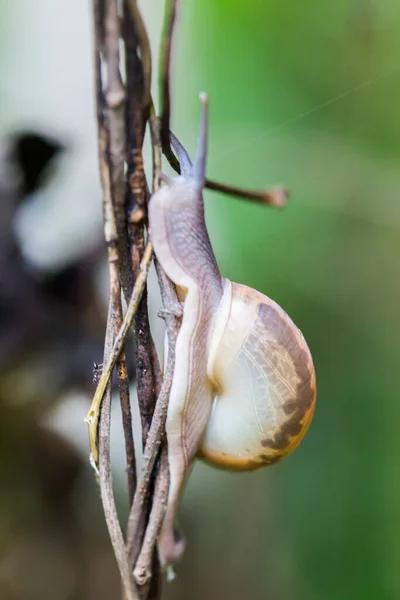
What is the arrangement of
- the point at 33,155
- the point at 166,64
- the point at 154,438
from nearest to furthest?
the point at 166,64, the point at 154,438, the point at 33,155

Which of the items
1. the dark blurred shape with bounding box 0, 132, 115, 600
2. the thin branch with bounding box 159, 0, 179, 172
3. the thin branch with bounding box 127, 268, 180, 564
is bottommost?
the dark blurred shape with bounding box 0, 132, 115, 600

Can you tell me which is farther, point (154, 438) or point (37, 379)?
point (37, 379)

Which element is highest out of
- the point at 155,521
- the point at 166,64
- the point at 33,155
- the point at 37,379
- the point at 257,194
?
the point at 166,64

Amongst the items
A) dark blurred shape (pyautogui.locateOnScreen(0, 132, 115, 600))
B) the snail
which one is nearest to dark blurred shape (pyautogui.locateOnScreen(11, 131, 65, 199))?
dark blurred shape (pyautogui.locateOnScreen(0, 132, 115, 600))

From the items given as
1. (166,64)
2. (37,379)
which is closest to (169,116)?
(166,64)

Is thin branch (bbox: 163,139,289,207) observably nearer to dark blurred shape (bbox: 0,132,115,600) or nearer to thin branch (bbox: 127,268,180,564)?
thin branch (bbox: 127,268,180,564)

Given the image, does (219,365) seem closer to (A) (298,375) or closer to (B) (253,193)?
(A) (298,375)

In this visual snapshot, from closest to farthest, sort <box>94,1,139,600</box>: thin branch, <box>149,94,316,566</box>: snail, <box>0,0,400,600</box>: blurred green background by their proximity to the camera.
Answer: <box>94,1,139,600</box>: thin branch
<box>149,94,316,566</box>: snail
<box>0,0,400,600</box>: blurred green background
